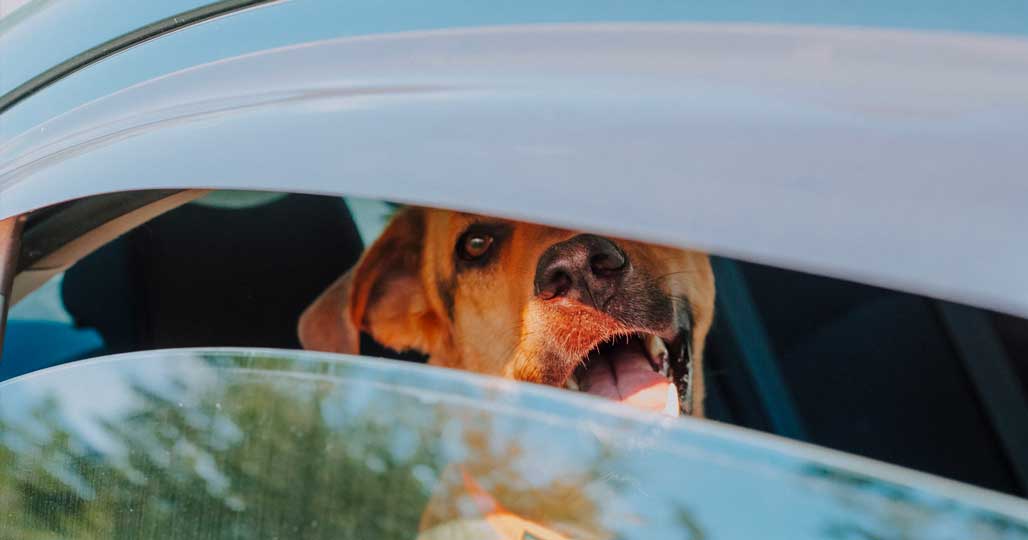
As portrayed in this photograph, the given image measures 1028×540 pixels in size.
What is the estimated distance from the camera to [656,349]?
225 cm

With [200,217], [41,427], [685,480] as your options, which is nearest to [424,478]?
[685,480]

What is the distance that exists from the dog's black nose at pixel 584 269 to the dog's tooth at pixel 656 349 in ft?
0.60

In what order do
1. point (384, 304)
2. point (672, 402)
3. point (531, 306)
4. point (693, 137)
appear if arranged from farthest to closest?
1. point (384, 304)
2. point (531, 306)
3. point (672, 402)
4. point (693, 137)

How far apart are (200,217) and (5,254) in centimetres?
56

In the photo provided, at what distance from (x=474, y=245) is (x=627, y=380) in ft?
2.45

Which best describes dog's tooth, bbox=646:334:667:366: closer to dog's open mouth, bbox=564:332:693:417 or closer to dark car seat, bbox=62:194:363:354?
dog's open mouth, bbox=564:332:693:417

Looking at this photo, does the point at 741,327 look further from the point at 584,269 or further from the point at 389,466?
the point at 389,466

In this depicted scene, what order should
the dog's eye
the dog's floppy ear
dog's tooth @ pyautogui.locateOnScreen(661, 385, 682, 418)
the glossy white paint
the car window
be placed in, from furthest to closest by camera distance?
the dog's eye < the dog's floppy ear < dog's tooth @ pyautogui.locateOnScreen(661, 385, 682, 418) < the car window < the glossy white paint

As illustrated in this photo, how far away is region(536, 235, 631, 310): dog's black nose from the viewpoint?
185 centimetres

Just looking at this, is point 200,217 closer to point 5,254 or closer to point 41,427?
point 5,254

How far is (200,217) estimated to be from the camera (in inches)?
81.7

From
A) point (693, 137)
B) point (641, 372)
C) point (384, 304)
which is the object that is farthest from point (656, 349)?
point (693, 137)

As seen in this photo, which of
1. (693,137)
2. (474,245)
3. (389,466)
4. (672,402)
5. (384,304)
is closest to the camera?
(693,137)

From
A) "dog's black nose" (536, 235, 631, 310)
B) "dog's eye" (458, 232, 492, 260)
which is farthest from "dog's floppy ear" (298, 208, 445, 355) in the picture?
"dog's black nose" (536, 235, 631, 310)
